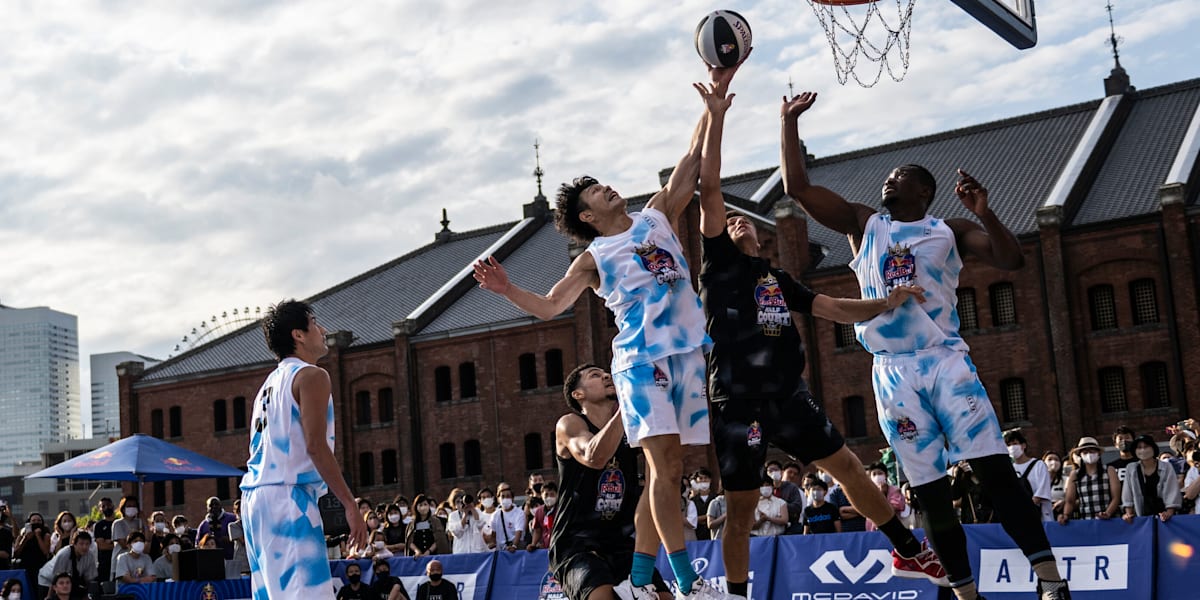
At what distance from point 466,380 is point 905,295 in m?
46.8

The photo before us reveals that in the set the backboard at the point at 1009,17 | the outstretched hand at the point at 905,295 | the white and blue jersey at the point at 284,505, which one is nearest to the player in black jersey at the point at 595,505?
the white and blue jersey at the point at 284,505

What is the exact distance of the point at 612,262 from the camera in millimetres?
7773

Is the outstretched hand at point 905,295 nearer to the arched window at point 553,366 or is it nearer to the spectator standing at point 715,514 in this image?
the spectator standing at point 715,514

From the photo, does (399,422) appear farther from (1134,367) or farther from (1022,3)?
(1022,3)

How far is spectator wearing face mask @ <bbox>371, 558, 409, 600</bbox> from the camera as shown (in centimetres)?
1861

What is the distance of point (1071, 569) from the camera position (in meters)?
12.6

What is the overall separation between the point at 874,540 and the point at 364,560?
9415mm

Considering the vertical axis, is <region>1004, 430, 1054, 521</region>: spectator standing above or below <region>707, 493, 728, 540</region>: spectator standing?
above

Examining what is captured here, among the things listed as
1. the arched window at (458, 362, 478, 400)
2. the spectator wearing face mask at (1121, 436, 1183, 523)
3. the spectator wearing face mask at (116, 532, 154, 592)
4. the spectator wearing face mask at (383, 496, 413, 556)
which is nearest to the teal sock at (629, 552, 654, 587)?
the spectator wearing face mask at (1121, 436, 1183, 523)

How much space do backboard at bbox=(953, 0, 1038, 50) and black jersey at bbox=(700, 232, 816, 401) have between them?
673 centimetres

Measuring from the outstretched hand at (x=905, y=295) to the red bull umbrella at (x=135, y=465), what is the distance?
1874cm

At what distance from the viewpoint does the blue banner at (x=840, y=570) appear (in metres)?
13.1

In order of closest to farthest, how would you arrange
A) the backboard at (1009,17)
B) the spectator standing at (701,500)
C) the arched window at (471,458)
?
the backboard at (1009,17) < the spectator standing at (701,500) < the arched window at (471,458)

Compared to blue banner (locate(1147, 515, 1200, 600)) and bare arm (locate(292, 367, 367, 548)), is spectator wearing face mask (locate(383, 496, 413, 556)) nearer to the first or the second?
blue banner (locate(1147, 515, 1200, 600))
